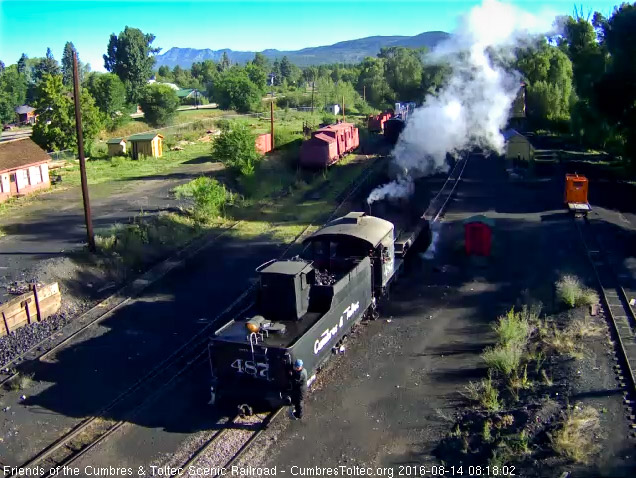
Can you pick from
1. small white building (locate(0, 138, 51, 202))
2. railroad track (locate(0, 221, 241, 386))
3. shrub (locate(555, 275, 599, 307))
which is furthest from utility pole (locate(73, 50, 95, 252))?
shrub (locate(555, 275, 599, 307))

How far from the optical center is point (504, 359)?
527 inches

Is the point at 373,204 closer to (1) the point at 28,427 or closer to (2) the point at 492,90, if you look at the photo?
(2) the point at 492,90

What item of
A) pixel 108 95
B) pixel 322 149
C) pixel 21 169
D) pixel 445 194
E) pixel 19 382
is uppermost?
pixel 108 95

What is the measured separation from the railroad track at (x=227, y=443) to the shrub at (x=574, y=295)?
32.1ft

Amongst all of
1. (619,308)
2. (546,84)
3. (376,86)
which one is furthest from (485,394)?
(376,86)

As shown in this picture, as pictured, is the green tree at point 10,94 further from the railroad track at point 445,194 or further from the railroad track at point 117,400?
the railroad track at point 117,400

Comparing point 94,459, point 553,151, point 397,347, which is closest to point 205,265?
point 397,347

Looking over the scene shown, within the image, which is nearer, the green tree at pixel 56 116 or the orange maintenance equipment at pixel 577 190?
the orange maintenance equipment at pixel 577 190

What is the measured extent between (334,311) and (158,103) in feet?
204

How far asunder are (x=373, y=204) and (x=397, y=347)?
47.6 ft

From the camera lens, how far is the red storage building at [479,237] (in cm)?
2191

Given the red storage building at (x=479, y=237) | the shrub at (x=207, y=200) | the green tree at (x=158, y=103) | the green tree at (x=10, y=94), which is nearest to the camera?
the red storage building at (x=479, y=237)

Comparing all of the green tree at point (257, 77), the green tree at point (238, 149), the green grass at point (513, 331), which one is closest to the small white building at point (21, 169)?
the green tree at point (238, 149)

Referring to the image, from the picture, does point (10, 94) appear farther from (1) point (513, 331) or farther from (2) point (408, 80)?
(1) point (513, 331)
